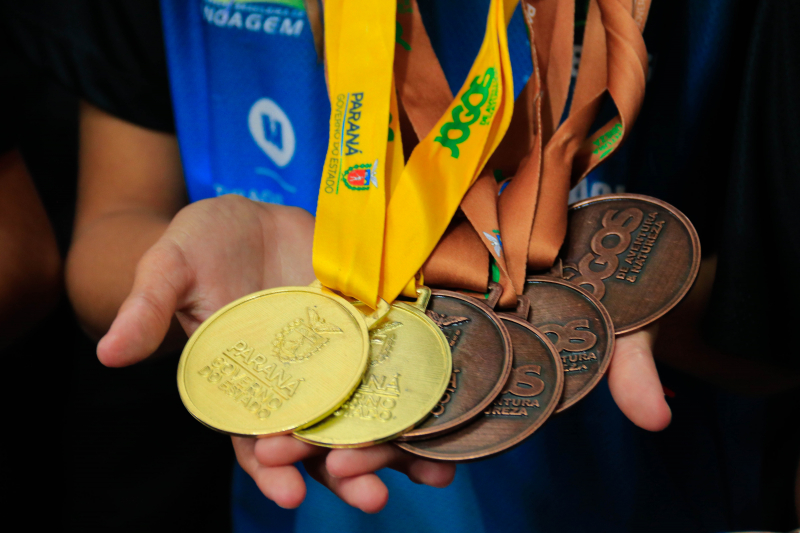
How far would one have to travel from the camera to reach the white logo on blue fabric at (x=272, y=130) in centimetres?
110

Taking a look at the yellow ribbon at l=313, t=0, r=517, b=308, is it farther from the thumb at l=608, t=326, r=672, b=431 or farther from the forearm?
the forearm

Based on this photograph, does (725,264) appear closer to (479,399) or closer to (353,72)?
(479,399)

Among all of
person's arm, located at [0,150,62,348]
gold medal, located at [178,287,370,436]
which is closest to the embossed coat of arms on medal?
gold medal, located at [178,287,370,436]

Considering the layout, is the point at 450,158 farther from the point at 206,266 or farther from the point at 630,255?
the point at 206,266

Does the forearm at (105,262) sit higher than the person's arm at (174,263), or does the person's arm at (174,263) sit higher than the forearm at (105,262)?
the person's arm at (174,263)

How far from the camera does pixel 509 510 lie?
103 centimetres

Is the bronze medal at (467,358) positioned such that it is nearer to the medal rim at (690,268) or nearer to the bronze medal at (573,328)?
the bronze medal at (573,328)

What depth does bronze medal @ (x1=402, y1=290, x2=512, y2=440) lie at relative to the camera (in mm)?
645

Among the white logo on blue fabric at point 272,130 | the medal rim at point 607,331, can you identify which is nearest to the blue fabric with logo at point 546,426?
the white logo on blue fabric at point 272,130

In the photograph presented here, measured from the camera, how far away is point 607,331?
2.40 feet

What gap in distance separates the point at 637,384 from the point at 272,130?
90 cm

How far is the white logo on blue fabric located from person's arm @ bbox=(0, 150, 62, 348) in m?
0.52

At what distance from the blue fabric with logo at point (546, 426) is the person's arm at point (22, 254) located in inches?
14.6

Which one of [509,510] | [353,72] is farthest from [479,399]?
[353,72]
